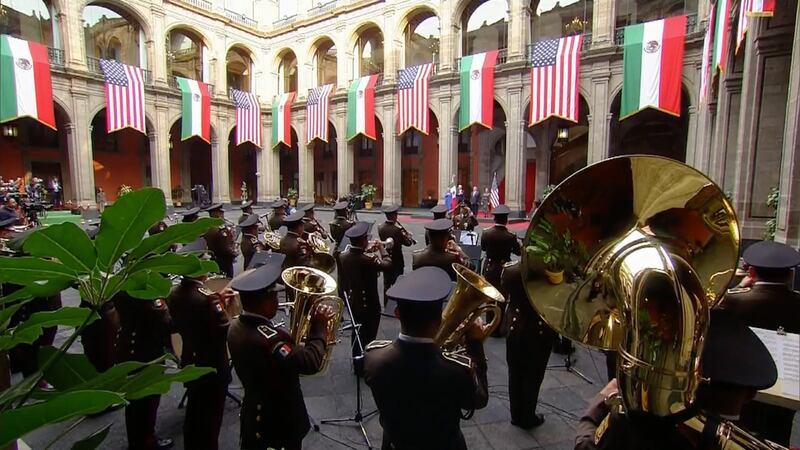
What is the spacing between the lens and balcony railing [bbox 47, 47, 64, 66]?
2161cm

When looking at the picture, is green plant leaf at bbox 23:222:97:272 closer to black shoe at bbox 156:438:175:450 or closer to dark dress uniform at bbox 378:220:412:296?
black shoe at bbox 156:438:175:450

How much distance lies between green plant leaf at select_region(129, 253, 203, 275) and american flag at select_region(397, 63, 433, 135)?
22782 mm

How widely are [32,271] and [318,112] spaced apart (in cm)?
2791

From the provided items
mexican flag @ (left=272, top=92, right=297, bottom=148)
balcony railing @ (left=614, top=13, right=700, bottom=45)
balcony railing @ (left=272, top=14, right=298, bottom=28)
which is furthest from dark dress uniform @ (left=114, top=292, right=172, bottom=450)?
balcony railing @ (left=272, top=14, right=298, bottom=28)

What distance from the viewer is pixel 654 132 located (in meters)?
24.1

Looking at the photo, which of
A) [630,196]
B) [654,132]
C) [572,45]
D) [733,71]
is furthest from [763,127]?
[654,132]

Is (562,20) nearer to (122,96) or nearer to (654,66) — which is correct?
(654,66)

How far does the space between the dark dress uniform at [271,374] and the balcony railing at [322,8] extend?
98.9ft

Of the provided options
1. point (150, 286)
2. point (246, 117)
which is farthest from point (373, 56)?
point (150, 286)

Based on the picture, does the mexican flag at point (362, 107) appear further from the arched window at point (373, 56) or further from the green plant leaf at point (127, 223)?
the green plant leaf at point (127, 223)

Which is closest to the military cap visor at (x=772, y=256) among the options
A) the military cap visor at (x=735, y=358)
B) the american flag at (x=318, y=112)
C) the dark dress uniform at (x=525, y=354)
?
the dark dress uniform at (x=525, y=354)

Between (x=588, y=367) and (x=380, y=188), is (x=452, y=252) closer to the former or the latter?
(x=588, y=367)

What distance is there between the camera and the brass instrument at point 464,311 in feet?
8.53

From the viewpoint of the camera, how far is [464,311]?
270cm
